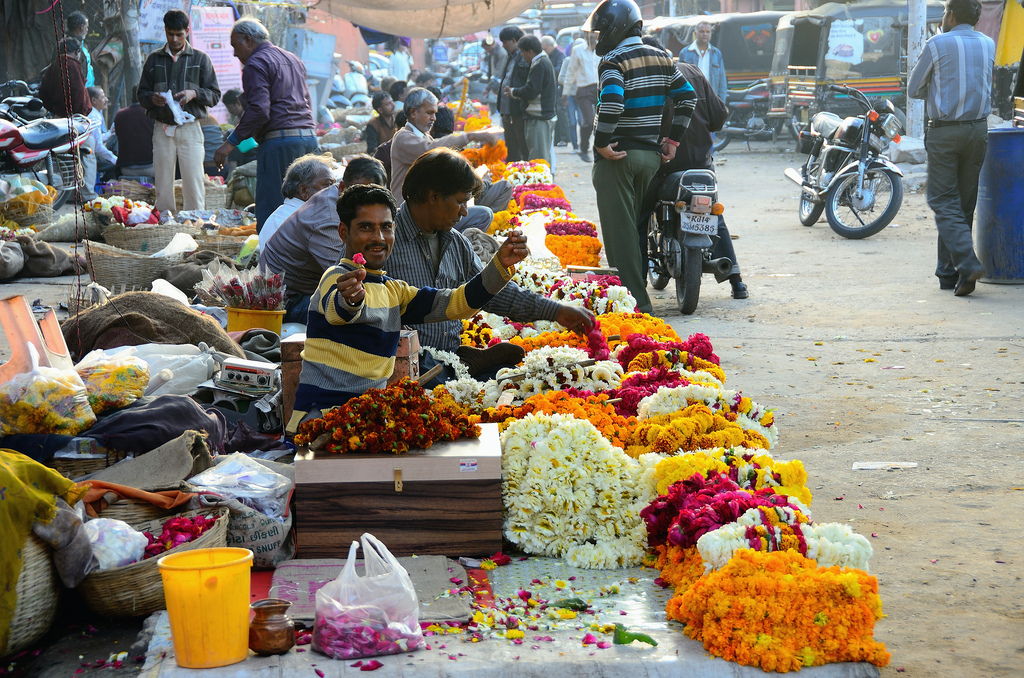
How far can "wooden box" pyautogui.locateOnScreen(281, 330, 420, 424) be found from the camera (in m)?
3.78

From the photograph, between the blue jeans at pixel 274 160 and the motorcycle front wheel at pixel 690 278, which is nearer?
the motorcycle front wheel at pixel 690 278

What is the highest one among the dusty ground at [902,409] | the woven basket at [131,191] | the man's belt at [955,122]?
the man's belt at [955,122]

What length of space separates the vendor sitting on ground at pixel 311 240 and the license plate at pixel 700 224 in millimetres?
2693

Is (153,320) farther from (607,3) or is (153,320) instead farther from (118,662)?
(607,3)

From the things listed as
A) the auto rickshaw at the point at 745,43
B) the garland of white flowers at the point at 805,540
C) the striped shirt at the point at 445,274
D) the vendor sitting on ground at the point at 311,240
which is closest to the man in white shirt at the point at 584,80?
the auto rickshaw at the point at 745,43

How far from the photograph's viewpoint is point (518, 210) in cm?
805

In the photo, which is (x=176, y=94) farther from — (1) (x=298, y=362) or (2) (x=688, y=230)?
(1) (x=298, y=362)

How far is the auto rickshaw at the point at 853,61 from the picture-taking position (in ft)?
61.3

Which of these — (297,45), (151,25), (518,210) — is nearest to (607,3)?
(518,210)

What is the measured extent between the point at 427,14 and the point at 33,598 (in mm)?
10246

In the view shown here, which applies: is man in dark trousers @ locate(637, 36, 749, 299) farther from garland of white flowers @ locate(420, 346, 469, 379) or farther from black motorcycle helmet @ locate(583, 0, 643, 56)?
garland of white flowers @ locate(420, 346, 469, 379)

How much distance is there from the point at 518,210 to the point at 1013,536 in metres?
5.17

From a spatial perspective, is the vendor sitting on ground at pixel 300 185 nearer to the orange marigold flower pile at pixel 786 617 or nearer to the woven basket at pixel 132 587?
the woven basket at pixel 132 587

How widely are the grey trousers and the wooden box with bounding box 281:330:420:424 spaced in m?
5.33
